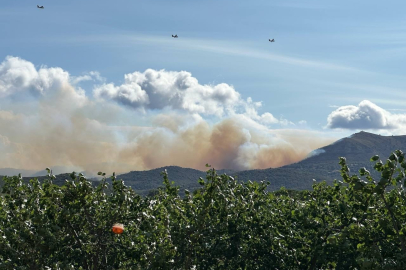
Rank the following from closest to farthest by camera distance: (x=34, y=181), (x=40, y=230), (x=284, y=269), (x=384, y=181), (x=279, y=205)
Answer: (x=384, y=181) < (x=40, y=230) < (x=34, y=181) < (x=284, y=269) < (x=279, y=205)

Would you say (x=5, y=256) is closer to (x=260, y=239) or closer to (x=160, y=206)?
(x=160, y=206)

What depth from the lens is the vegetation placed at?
631 inches

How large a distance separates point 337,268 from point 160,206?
304 inches

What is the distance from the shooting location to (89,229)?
1823 centimetres

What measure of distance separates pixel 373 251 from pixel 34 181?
11412mm

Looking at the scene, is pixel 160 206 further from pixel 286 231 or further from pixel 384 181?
pixel 384 181

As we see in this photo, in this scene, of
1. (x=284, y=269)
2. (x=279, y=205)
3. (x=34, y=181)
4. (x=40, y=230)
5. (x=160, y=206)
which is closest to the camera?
(x=40, y=230)

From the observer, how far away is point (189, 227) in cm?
1630

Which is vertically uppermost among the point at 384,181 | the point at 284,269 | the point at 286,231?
the point at 384,181

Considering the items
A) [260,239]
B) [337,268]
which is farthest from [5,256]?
[337,268]

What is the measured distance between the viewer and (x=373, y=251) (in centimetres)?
1179

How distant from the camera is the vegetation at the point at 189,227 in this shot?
52.5 feet

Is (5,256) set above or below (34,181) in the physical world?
below

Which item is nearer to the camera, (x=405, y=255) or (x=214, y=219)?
(x=405, y=255)
